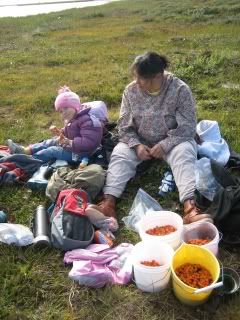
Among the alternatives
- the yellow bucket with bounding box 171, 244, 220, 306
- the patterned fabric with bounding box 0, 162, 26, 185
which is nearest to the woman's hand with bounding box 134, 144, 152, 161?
the patterned fabric with bounding box 0, 162, 26, 185

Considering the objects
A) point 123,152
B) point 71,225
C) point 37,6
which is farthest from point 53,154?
point 37,6

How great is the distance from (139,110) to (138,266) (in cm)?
212

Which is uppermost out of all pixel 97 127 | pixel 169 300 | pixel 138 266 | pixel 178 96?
pixel 178 96

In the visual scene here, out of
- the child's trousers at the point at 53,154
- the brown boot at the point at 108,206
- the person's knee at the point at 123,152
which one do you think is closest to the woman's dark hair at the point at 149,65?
the person's knee at the point at 123,152

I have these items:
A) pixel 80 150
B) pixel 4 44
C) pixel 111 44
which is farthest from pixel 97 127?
pixel 4 44

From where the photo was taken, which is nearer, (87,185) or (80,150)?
(87,185)

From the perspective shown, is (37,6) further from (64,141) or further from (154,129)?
(154,129)

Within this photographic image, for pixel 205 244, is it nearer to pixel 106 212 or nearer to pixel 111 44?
pixel 106 212

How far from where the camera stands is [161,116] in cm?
486

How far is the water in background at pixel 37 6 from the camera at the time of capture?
32.8 m

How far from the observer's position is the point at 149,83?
458 centimetres

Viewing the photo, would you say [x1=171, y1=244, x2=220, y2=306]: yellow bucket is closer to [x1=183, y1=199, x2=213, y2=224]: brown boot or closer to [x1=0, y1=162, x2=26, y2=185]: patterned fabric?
[x1=183, y1=199, x2=213, y2=224]: brown boot

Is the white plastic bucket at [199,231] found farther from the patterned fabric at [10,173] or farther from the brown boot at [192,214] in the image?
the patterned fabric at [10,173]

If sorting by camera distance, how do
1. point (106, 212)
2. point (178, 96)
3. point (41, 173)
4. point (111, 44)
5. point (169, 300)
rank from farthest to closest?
point (111, 44) → point (41, 173) → point (178, 96) → point (106, 212) → point (169, 300)
